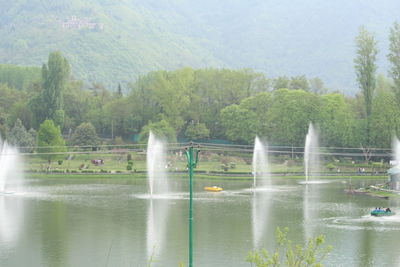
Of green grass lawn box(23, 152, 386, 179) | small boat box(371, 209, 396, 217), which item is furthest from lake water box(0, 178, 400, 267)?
green grass lawn box(23, 152, 386, 179)

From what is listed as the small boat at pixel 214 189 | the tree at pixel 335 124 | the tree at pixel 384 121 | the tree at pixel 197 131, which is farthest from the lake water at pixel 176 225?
the tree at pixel 197 131

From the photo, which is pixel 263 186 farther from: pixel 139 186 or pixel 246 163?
pixel 246 163

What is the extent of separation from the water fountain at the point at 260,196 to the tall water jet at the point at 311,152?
5.89m

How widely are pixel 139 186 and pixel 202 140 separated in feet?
133

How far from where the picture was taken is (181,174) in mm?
86062

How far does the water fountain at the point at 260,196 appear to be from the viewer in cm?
4766

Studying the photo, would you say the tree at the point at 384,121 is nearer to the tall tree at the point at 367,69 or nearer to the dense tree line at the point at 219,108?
the dense tree line at the point at 219,108

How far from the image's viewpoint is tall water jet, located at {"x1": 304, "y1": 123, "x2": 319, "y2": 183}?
90.6 metres

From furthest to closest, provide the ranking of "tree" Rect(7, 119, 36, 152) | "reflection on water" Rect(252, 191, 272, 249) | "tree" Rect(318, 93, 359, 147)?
"tree" Rect(7, 119, 36, 152)
"tree" Rect(318, 93, 359, 147)
"reflection on water" Rect(252, 191, 272, 249)

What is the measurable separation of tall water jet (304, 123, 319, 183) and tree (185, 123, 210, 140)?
789 inches

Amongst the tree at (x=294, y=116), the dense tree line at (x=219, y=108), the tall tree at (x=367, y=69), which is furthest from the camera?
the tree at (x=294, y=116)

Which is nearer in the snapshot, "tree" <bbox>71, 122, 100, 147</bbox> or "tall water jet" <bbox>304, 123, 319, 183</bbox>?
"tall water jet" <bbox>304, 123, 319, 183</bbox>

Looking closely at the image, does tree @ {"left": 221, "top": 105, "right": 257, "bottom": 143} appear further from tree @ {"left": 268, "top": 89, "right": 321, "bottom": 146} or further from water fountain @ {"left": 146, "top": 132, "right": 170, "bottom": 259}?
water fountain @ {"left": 146, "top": 132, "right": 170, "bottom": 259}

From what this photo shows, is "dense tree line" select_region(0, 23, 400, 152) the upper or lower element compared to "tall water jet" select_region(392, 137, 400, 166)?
upper
